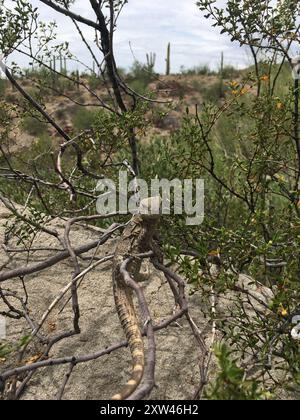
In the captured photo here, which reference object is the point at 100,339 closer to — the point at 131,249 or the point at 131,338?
the point at 131,249

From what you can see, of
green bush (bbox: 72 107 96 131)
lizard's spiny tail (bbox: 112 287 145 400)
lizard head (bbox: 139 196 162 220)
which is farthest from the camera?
green bush (bbox: 72 107 96 131)

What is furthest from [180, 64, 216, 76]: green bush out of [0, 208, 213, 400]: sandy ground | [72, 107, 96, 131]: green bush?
[0, 208, 213, 400]: sandy ground

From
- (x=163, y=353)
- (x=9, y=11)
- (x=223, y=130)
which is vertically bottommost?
(x=163, y=353)

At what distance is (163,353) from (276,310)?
1.79 ft

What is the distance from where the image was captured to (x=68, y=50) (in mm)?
3156

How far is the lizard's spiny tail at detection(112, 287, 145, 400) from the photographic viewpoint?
1100 millimetres

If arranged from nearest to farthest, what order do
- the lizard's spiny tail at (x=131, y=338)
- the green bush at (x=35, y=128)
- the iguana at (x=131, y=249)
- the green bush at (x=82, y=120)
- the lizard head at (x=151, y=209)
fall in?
the lizard's spiny tail at (x=131, y=338)
the iguana at (x=131, y=249)
the lizard head at (x=151, y=209)
the green bush at (x=35, y=128)
the green bush at (x=82, y=120)

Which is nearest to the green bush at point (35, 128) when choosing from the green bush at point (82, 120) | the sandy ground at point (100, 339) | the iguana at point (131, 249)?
the green bush at point (82, 120)

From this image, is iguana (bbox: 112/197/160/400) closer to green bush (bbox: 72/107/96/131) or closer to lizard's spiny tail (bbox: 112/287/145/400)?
lizard's spiny tail (bbox: 112/287/145/400)

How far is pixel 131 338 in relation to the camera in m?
1.46

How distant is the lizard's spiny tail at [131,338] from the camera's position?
1100 mm

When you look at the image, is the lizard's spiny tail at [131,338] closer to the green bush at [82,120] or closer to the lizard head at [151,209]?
the lizard head at [151,209]
